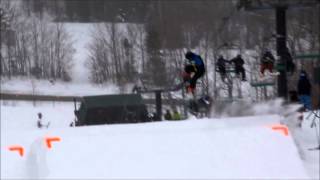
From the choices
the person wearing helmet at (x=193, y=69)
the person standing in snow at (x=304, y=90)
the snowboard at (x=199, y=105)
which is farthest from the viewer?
the snowboard at (x=199, y=105)

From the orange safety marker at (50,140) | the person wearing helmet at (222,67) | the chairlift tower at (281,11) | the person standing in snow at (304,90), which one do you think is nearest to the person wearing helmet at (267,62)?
the chairlift tower at (281,11)

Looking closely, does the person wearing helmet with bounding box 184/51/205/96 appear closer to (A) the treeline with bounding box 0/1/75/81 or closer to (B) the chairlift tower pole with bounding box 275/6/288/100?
(B) the chairlift tower pole with bounding box 275/6/288/100

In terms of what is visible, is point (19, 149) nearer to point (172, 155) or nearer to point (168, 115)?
point (172, 155)

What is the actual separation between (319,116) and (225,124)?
1999 mm

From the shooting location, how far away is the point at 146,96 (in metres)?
8.27

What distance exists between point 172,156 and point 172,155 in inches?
0.4

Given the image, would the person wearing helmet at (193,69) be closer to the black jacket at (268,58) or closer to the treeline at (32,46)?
the black jacket at (268,58)

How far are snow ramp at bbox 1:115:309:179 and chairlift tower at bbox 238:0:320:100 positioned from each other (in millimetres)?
2562

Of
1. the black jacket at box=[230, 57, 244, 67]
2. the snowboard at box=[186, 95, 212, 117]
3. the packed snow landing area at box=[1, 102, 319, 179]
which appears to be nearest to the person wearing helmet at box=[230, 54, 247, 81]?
the black jacket at box=[230, 57, 244, 67]

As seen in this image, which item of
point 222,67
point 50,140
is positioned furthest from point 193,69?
point 50,140

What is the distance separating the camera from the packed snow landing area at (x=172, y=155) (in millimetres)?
3291

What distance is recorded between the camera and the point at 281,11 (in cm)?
612

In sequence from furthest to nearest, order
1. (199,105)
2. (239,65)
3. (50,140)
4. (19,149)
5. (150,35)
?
(150,35), (199,105), (239,65), (19,149), (50,140)

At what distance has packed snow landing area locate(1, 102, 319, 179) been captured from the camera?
10.8 feet
